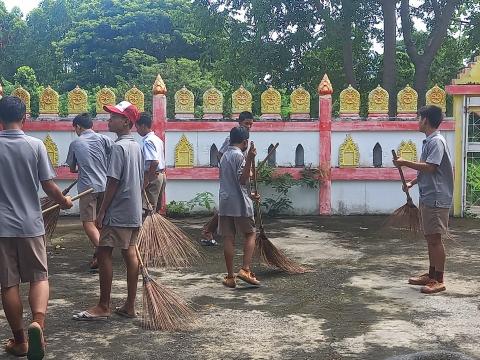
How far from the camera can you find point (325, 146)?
9.83 metres

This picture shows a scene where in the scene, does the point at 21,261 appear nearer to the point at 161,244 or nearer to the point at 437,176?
the point at 161,244

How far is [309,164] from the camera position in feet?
32.5

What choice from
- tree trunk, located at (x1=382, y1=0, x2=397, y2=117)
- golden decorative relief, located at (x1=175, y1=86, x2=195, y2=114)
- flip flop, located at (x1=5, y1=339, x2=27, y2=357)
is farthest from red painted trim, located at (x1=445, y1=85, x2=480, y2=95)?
flip flop, located at (x1=5, y1=339, x2=27, y2=357)

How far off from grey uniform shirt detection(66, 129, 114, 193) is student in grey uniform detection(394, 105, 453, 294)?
2780 mm

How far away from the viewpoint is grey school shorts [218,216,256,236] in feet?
17.6

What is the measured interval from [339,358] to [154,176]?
11.9 ft

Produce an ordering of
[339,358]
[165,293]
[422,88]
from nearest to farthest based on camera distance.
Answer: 1. [339,358]
2. [165,293]
3. [422,88]

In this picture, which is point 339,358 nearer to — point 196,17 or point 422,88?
point 422,88

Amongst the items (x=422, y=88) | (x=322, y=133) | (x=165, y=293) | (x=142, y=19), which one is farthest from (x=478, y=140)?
(x=142, y=19)

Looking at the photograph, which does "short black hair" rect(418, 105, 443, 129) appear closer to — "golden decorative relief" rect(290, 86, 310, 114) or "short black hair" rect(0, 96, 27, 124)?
"short black hair" rect(0, 96, 27, 124)

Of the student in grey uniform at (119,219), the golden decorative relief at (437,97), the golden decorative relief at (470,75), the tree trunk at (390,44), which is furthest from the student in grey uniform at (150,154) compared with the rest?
the tree trunk at (390,44)

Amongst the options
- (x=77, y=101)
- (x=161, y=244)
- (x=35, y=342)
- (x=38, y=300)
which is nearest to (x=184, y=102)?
(x=77, y=101)

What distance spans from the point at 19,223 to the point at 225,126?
21.2 ft

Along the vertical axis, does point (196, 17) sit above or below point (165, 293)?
above
